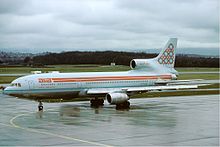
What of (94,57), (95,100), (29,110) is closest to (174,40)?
(95,100)

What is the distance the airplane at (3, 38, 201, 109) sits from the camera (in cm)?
3816

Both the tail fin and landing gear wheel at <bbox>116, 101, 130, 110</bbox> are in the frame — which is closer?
landing gear wheel at <bbox>116, 101, 130, 110</bbox>

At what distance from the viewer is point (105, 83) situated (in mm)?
41906

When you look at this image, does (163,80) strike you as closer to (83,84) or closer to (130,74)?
(130,74)

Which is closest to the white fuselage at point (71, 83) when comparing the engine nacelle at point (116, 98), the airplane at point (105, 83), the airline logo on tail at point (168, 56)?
the airplane at point (105, 83)

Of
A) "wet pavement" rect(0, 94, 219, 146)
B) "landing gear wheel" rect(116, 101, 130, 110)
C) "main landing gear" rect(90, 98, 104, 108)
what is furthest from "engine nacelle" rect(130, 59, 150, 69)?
"wet pavement" rect(0, 94, 219, 146)

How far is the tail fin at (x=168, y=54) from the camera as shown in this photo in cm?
4712

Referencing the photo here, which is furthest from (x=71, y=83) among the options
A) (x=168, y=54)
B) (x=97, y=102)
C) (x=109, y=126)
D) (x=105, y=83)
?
(x=109, y=126)

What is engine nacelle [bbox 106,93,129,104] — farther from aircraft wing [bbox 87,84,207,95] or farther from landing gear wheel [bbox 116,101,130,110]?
aircraft wing [bbox 87,84,207,95]

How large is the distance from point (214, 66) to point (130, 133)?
17652 centimetres

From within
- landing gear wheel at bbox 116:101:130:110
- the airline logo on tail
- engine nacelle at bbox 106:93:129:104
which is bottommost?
landing gear wheel at bbox 116:101:130:110

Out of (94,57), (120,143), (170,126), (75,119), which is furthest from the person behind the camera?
(94,57)

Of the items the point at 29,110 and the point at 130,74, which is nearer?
the point at 29,110

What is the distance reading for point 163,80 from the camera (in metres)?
45.4
